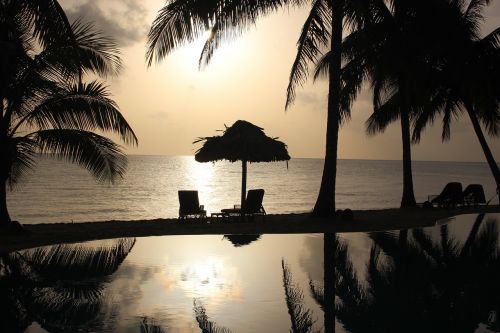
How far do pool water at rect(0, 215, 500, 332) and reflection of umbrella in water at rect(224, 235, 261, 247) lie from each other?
110mm

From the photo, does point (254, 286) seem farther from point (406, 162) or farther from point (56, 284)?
point (406, 162)

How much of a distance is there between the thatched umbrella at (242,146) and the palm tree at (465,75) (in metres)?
6.23

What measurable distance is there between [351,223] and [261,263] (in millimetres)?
6137

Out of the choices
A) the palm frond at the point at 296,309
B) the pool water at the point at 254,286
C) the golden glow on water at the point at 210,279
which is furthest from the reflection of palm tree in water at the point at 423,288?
the golden glow on water at the point at 210,279

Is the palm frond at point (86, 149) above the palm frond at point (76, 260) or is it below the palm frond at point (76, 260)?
above

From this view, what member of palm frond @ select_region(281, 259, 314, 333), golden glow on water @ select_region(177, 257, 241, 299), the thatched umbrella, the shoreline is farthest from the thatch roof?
palm frond @ select_region(281, 259, 314, 333)

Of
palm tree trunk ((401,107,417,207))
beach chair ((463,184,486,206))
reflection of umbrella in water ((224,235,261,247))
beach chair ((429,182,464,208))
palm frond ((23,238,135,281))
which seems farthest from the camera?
palm tree trunk ((401,107,417,207))

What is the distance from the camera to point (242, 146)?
54.3ft

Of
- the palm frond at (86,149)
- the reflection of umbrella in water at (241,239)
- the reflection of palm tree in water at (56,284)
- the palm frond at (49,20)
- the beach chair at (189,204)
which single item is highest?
the palm frond at (49,20)

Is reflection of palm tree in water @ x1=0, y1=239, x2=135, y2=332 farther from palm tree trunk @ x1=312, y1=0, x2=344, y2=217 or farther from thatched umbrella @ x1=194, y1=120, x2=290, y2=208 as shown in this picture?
palm tree trunk @ x1=312, y1=0, x2=344, y2=217

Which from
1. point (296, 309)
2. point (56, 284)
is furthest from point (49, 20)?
point (296, 309)

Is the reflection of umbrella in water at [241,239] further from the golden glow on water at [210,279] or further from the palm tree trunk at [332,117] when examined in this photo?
the palm tree trunk at [332,117]

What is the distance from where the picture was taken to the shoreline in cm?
1252

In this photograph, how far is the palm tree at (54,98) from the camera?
12.0 meters
